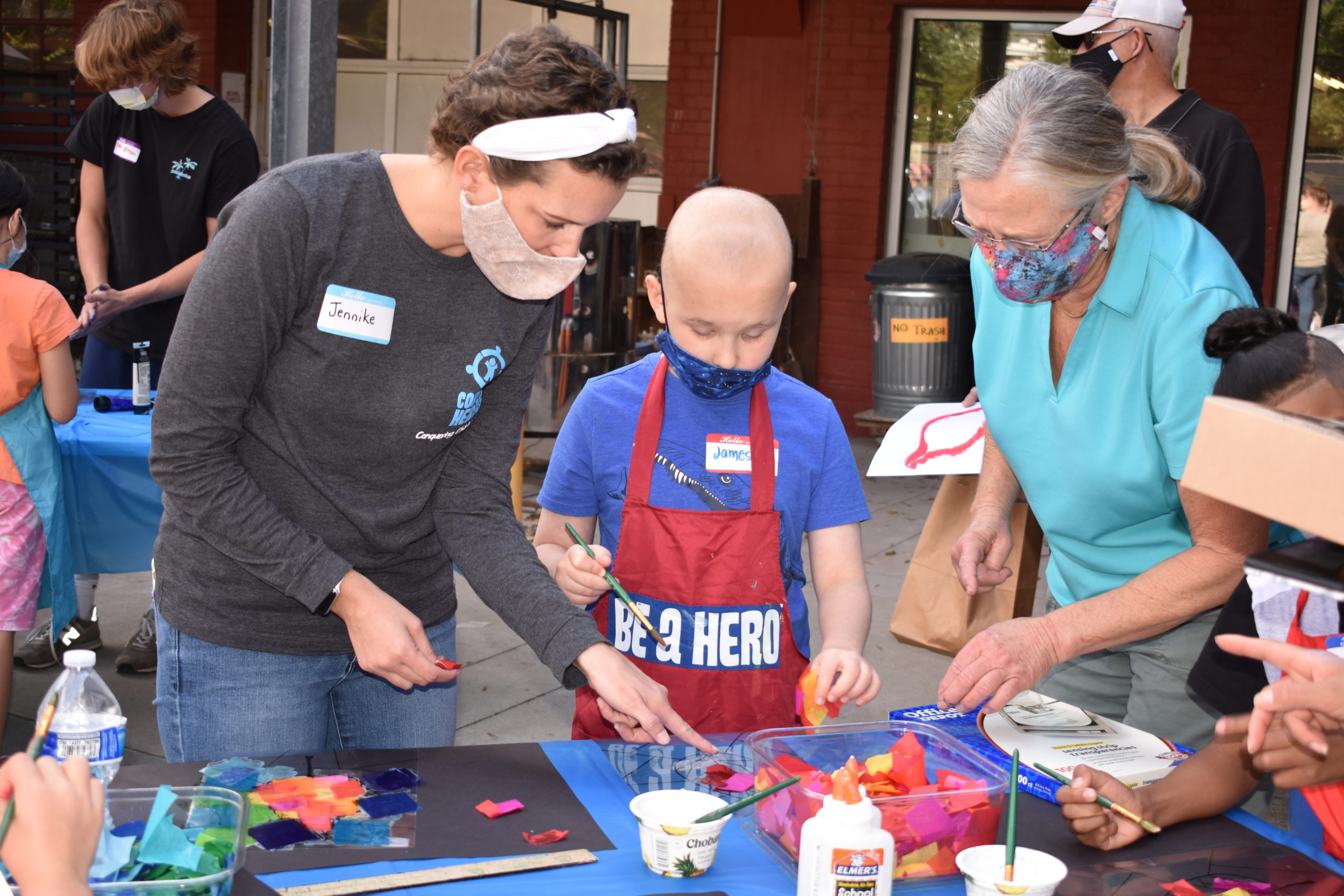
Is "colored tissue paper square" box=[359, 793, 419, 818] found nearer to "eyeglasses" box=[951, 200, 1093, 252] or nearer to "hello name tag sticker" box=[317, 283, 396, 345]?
"hello name tag sticker" box=[317, 283, 396, 345]

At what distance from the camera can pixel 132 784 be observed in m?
1.52

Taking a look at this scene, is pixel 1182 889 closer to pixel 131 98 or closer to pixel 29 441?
Answer: pixel 29 441

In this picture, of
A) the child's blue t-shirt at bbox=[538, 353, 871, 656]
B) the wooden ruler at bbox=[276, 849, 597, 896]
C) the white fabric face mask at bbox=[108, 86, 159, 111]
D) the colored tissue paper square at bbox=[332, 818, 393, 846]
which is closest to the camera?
the wooden ruler at bbox=[276, 849, 597, 896]

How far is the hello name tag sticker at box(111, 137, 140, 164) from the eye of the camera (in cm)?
406

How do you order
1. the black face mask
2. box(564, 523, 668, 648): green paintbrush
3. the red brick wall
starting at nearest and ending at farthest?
1. box(564, 523, 668, 648): green paintbrush
2. the black face mask
3. the red brick wall

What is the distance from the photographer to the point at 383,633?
172cm

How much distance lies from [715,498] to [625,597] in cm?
31

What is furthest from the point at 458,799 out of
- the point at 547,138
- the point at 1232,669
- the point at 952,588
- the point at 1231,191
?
the point at 1231,191

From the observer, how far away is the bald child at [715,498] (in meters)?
2.06

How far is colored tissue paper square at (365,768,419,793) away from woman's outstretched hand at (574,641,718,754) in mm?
287

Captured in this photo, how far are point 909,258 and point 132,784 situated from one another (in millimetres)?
6358

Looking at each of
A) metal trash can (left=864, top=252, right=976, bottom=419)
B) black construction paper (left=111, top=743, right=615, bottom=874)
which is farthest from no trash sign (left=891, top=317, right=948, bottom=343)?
black construction paper (left=111, top=743, right=615, bottom=874)

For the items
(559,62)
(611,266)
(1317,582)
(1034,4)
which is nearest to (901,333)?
(611,266)

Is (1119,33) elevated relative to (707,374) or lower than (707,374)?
elevated
